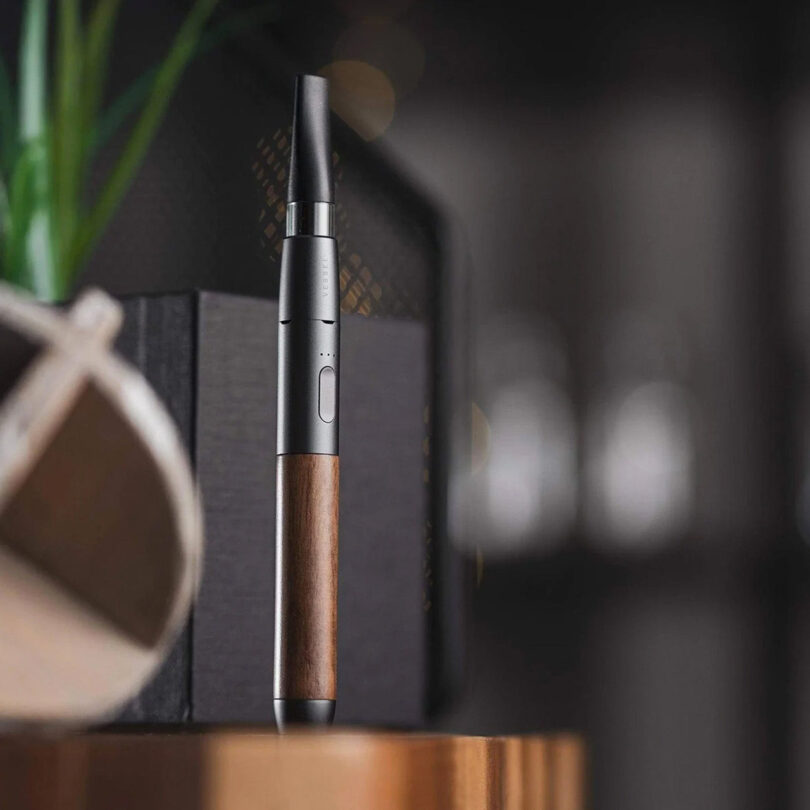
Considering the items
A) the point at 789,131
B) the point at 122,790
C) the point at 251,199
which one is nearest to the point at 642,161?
the point at 789,131

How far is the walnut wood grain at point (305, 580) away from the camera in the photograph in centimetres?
42

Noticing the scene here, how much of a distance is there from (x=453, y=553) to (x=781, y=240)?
102 cm

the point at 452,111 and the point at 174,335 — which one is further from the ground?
the point at 452,111

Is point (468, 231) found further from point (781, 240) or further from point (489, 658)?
point (489, 658)

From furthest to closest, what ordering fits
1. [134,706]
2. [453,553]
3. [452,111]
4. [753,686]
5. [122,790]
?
1. [452,111]
2. [753,686]
3. [453,553]
4. [134,706]
5. [122,790]

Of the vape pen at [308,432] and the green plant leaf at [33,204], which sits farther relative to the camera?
the green plant leaf at [33,204]

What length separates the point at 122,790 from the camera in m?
0.34

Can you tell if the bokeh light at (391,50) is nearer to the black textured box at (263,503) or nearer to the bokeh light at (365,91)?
the bokeh light at (365,91)

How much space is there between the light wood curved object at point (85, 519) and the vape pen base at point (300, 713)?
4 cm

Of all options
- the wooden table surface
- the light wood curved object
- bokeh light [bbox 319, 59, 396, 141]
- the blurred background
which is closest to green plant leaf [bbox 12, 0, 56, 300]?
the light wood curved object

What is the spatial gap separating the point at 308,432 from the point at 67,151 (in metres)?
0.24

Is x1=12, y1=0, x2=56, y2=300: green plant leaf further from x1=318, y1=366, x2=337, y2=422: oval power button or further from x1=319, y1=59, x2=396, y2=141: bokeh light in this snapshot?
x1=319, y1=59, x2=396, y2=141: bokeh light

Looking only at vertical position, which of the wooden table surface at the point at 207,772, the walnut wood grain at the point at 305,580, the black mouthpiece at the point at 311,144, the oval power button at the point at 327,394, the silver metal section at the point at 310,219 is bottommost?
the wooden table surface at the point at 207,772

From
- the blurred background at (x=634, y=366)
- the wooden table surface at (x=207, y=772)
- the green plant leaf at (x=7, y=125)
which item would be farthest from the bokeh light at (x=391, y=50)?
the wooden table surface at (x=207, y=772)
